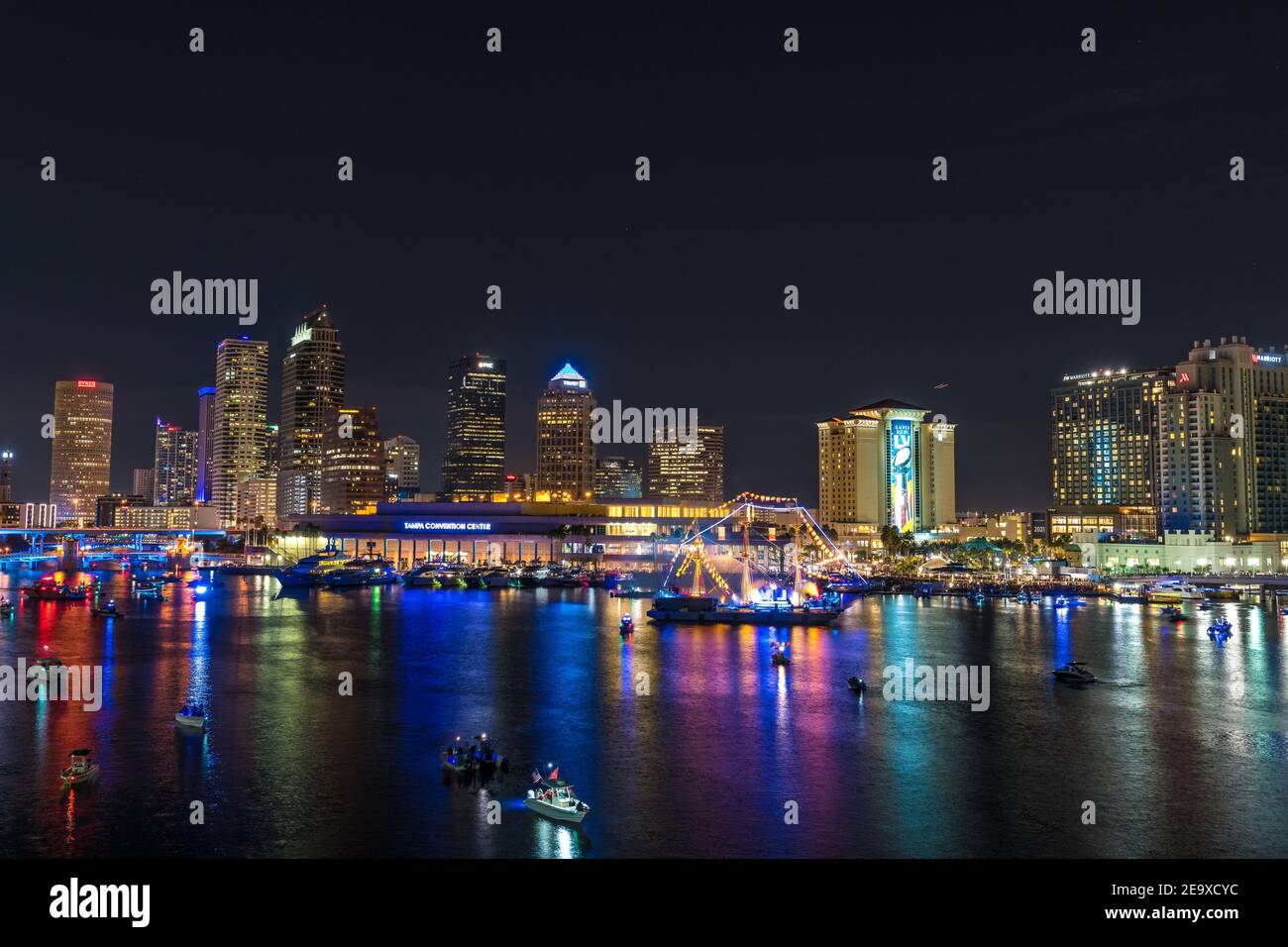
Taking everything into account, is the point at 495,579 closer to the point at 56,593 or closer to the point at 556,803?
the point at 56,593

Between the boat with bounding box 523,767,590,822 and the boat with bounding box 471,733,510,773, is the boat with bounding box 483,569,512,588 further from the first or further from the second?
the boat with bounding box 523,767,590,822

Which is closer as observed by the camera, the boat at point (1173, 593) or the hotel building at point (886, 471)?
the boat at point (1173, 593)

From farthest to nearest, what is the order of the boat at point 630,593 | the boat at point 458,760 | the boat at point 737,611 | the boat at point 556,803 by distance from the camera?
the boat at point 630,593 < the boat at point 737,611 < the boat at point 458,760 < the boat at point 556,803

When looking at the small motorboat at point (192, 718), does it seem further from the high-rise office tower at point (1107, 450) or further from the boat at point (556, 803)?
the high-rise office tower at point (1107, 450)

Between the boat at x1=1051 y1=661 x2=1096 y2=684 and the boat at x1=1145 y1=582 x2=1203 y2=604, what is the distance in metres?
48.8

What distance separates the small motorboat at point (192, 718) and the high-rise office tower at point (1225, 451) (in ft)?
442

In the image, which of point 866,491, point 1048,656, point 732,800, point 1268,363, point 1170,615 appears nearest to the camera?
point 732,800

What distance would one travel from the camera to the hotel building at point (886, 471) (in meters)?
178

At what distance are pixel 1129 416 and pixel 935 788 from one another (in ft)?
501

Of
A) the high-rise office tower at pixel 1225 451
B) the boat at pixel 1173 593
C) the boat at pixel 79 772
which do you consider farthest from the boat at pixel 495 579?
the high-rise office tower at pixel 1225 451

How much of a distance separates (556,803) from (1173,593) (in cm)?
8353
